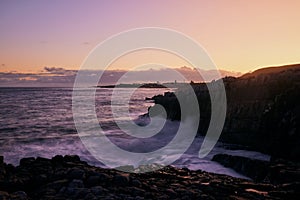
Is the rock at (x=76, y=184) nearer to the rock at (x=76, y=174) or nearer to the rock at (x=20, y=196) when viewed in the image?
the rock at (x=76, y=174)

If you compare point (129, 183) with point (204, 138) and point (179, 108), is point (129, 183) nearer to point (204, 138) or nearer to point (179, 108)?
point (204, 138)

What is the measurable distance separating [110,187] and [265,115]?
19.2 metres

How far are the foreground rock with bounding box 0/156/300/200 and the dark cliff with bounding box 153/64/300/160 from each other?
9735mm

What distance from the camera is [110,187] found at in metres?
11.8

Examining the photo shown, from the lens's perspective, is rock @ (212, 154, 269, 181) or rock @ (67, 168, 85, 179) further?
rock @ (212, 154, 269, 181)

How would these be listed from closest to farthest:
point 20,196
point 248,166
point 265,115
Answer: point 20,196 → point 248,166 → point 265,115

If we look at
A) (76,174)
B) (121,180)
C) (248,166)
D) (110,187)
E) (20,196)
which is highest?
(76,174)

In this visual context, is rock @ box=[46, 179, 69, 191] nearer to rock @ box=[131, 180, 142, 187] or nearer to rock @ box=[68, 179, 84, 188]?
rock @ box=[68, 179, 84, 188]

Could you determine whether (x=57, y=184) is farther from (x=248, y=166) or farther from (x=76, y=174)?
(x=248, y=166)

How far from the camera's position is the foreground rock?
A: 1103 centimetres

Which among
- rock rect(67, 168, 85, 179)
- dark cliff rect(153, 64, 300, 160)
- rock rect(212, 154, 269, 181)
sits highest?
dark cliff rect(153, 64, 300, 160)

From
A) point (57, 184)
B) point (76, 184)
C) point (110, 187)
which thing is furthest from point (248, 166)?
point (57, 184)

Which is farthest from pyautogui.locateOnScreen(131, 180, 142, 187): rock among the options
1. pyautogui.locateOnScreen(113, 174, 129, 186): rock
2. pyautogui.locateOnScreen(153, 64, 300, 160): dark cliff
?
pyautogui.locateOnScreen(153, 64, 300, 160): dark cliff

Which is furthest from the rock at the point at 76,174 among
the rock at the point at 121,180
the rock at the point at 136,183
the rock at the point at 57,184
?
the rock at the point at 136,183
